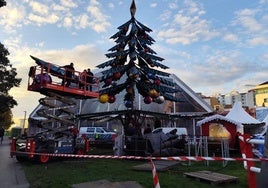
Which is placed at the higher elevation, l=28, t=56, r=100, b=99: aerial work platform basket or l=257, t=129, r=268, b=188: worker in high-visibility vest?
l=28, t=56, r=100, b=99: aerial work platform basket

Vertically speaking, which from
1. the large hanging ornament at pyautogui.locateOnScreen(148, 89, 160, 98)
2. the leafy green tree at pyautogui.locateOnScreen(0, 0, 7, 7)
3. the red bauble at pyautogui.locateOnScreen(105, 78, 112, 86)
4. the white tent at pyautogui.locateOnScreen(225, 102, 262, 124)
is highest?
the leafy green tree at pyautogui.locateOnScreen(0, 0, 7, 7)

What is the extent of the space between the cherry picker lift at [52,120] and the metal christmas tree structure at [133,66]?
293 cm

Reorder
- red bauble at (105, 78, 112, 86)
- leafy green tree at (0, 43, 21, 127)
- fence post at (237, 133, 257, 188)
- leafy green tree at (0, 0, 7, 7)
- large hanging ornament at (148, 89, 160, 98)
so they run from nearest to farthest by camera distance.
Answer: fence post at (237, 133, 257, 188) → large hanging ornament at (148, 89, 160, 98) → red bauble at (105, 78, 112, 86) → leafy green tree at (0, 0, 7, 7) → leafy green tree at (0, 43, 21, 127)

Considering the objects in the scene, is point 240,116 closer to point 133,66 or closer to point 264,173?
point 133,66

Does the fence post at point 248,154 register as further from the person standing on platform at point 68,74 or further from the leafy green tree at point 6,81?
the leafy green tree at point 6,81

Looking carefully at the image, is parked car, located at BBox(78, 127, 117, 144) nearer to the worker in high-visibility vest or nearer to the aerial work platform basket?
the aerial work platform basket

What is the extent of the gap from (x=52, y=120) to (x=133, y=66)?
7.03 meters

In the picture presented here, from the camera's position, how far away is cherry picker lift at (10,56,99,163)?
14023mm

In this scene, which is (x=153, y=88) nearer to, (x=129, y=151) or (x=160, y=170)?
(x=129, y=151)

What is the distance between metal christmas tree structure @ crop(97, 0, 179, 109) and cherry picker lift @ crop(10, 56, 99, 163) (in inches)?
115

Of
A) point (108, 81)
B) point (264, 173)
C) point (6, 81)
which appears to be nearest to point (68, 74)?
point (108, 81)

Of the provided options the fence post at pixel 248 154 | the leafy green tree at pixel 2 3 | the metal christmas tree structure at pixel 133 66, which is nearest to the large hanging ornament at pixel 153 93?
the metal christmas tree structure at pixel 133 66

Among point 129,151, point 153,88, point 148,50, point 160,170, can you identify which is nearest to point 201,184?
point 160,170

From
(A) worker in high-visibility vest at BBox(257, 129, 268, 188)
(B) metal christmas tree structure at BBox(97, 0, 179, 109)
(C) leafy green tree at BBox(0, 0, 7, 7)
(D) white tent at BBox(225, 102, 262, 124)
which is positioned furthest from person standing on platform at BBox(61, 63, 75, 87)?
(D) white tent at BBox(225, 102, 262, 124)
